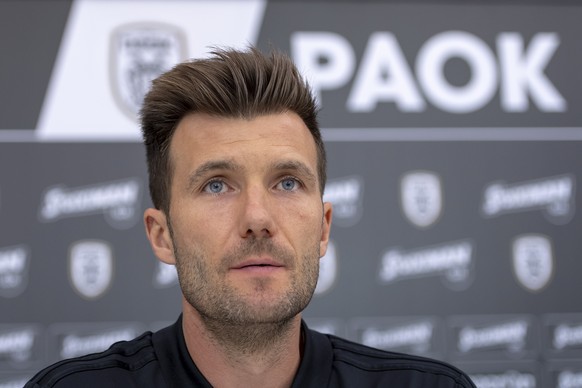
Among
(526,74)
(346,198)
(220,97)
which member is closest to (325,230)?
(220,97)

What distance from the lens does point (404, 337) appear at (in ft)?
7.59

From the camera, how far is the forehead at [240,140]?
1.17 meters

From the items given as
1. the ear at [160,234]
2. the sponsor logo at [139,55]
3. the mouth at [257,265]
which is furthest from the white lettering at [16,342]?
the mouth at [257,265]

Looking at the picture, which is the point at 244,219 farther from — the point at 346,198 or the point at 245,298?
the point at 346,198

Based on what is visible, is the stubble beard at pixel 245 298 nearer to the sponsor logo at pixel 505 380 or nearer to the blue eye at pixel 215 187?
the blue eye at pixel 215 187

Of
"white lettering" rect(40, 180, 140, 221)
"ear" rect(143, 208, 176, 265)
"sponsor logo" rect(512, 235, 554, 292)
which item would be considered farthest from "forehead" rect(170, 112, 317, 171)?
"sponsor logo" rect(512, 235, 554, 292)

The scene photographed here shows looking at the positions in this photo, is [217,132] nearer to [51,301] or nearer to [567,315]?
[51,301]

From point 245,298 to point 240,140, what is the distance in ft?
0.76

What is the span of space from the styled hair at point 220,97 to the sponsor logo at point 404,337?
109cm

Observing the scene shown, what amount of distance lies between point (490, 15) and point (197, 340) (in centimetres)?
161

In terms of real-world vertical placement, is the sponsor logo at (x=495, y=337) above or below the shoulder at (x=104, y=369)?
below

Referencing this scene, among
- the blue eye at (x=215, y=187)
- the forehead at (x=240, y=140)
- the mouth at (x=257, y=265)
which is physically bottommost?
the mouth at (x=257, y=265)

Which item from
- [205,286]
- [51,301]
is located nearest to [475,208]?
[51,301]

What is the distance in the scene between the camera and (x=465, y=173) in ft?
7.79
